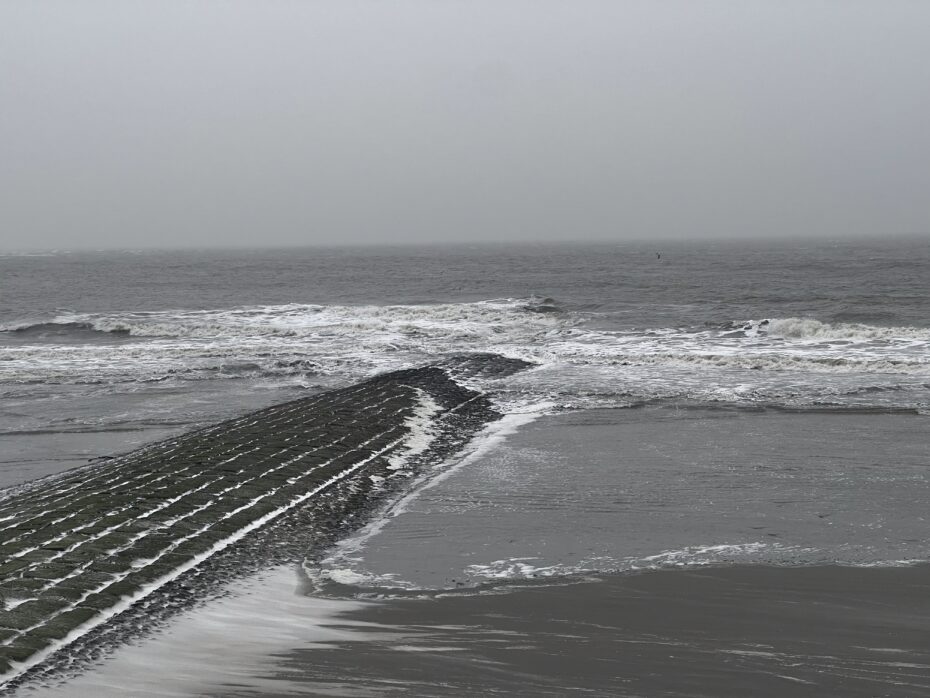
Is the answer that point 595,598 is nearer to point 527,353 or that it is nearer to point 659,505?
point 659,505

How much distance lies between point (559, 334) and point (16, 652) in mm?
27051

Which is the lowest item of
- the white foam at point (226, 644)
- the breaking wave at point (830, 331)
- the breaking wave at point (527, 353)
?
the white foam at point (226, 644)

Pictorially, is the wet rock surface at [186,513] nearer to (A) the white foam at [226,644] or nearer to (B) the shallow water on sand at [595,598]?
(A) the white foam at [226,644]

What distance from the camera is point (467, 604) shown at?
785 centimetres

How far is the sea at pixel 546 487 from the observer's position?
6.59 metres

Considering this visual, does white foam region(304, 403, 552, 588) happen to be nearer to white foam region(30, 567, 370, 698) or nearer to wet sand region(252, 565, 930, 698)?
white foam region(30, 567, 370, 698)

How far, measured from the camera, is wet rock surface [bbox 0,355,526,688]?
721 cm

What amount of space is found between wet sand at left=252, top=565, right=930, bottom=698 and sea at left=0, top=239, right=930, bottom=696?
3 cm

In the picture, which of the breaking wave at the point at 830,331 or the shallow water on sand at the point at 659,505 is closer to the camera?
the shallow water on sand at the point at 659,505

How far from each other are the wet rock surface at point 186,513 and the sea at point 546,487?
0.44 metres

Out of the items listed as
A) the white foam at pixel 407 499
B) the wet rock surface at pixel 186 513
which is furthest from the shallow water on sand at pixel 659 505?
the wet rock surface at pixel 186 513

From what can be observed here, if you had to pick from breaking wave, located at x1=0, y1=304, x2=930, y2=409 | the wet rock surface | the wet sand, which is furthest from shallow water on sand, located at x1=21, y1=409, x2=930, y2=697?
breaking wave, located at x1=0, y1=304, x2=930, y2=409

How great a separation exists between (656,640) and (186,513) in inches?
220

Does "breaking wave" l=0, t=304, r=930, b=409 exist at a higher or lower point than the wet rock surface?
higher
